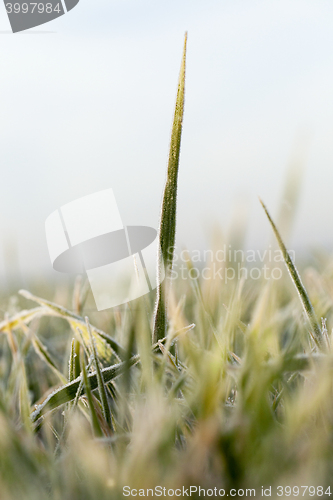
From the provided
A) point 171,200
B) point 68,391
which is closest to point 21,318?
point 68,391

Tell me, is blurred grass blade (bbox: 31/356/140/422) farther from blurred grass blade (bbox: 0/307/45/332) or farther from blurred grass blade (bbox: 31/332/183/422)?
blurred grass blade (bbox: 0/307/45/332)

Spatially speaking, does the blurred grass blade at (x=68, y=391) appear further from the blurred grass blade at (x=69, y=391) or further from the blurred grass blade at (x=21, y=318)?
the blurred grass blade at (x=21, y=318)

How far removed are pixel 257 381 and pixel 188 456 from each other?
0.06m

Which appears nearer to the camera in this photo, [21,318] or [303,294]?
[303,294]

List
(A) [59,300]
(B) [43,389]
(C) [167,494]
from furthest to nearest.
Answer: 1. (A) [59,300]
2. (B) [43,389]
3. (C) [167,494]

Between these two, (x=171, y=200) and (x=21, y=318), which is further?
(x=21, y=318)

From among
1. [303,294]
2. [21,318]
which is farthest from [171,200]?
[21,318]

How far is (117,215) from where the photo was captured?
0.68 meters

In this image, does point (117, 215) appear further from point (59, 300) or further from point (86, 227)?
point (59, 300)

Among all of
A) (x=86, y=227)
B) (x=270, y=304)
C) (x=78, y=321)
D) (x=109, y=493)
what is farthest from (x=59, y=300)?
(x=109, y=493)

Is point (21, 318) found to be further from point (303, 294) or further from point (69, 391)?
point (303, 294)

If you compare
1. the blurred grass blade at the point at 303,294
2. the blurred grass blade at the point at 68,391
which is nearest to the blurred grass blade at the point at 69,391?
the blurred grass blade at the point at 68,391

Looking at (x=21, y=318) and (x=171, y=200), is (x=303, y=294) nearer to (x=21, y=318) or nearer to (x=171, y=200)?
(x=171, y=200)

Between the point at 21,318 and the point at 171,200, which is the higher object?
the point at 171,200
